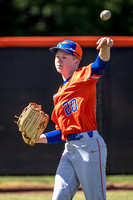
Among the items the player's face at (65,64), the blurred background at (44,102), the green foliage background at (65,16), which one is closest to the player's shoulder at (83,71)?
the player's face at (65,64)

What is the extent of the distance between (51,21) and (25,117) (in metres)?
8.60

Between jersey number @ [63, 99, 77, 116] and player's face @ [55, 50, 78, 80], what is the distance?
28 cm

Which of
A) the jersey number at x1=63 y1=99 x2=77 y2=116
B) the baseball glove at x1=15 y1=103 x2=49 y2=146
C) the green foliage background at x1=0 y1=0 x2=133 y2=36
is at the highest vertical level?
the green foliage background at x1=0 y1=0 x2=133 y2=36

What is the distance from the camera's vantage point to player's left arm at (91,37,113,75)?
3.19 meters

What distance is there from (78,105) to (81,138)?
0.82ft

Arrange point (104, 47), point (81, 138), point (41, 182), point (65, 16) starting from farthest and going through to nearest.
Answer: point (65, 16)
point (41, 182)
point (81, 138)
point (104, 47)

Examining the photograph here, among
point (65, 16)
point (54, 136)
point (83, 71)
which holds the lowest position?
point (54, 136)

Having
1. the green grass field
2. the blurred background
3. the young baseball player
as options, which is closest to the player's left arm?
the young baseball player

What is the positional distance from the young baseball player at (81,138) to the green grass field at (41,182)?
1733 mm

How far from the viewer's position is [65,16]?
1167 centimetres

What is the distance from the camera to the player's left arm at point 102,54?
10.5 ft

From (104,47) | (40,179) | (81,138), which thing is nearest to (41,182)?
(40,179)

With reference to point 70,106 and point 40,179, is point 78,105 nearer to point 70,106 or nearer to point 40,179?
point 70,106

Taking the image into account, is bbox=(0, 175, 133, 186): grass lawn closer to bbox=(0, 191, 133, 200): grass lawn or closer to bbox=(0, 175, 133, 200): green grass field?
bbox=(0, 175, 133, 200): green grass field
